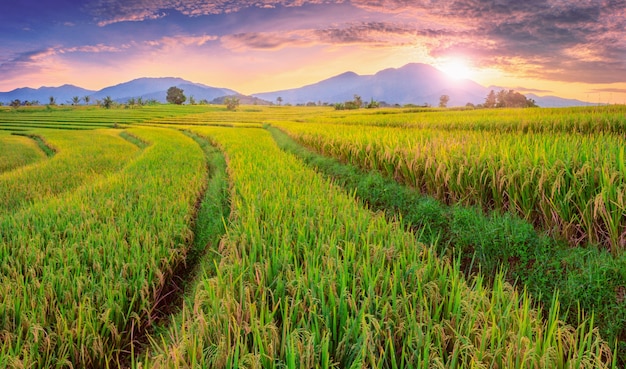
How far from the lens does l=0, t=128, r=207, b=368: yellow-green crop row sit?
2.42 metres

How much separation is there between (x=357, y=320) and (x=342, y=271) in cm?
46

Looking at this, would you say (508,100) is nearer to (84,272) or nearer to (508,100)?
(508,100)

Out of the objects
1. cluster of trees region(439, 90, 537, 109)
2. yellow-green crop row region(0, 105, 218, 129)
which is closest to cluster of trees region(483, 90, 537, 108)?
cluster of trees region(439, 90, 537, 109)

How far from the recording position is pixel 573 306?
2.90 m

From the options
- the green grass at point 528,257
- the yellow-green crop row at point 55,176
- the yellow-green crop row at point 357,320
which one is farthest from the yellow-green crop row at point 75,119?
the yellow-green crop row at point 357,320

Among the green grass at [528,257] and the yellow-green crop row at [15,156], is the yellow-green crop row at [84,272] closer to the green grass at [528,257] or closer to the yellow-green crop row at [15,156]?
the green grass at [528,257]

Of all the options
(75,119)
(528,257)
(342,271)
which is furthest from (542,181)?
(75,119)

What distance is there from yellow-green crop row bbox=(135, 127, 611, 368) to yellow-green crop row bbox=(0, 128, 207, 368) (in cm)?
50

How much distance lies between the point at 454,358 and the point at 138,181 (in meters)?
6.90

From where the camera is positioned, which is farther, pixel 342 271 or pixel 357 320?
pixel 342 271

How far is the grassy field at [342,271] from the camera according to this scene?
5.70 ft

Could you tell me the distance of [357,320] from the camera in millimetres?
1788

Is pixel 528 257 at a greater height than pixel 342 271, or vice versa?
pixel 342 271

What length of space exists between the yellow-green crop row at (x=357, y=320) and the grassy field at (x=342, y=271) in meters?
0.02
